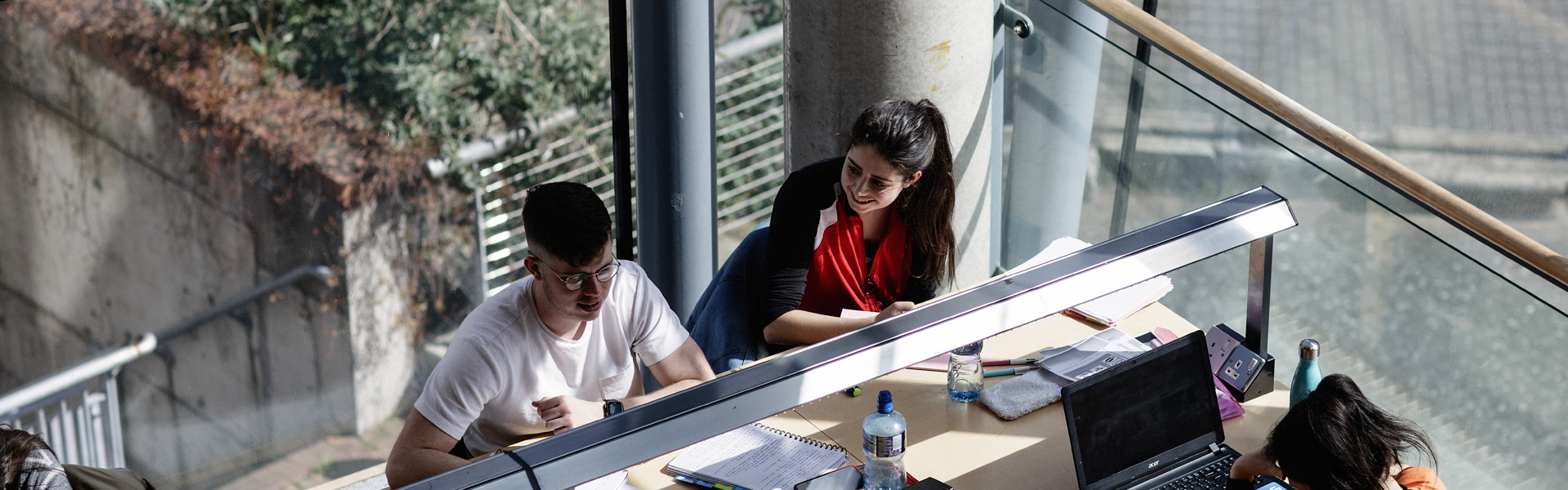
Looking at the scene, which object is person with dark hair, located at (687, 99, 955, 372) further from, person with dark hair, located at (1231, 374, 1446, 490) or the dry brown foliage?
the dry brown foliage

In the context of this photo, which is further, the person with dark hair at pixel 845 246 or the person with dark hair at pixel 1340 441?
the person with dark hair at pixel 845 246

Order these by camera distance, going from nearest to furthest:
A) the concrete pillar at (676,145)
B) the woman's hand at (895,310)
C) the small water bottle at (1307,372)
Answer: the small water bottle at (1307,372) < the woman's hand at (895,310) < the concrete pillar at (676,145)

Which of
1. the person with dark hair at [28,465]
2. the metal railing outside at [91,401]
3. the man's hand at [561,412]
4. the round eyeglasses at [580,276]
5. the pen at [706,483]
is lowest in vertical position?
the metal railing outside at [91,401]

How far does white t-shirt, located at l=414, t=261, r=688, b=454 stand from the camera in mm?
2102

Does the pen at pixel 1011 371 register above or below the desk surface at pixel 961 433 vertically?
above

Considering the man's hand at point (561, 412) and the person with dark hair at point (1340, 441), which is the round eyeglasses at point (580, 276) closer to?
the man's hand at point (561, 412)

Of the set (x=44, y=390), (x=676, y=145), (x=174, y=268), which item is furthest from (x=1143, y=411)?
(x=174, y=268)

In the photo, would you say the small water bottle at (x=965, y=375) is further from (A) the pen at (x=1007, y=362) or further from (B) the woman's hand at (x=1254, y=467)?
(B) the woman's hand at (x=1254, y=467)

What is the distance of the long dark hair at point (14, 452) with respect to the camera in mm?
1799

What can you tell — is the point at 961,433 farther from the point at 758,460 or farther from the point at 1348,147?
the point at 1348,147

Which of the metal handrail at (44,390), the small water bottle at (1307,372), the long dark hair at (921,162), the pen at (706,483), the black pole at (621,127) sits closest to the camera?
→ the pen at (706,483)

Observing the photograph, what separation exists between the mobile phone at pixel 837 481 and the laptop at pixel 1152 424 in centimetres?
38

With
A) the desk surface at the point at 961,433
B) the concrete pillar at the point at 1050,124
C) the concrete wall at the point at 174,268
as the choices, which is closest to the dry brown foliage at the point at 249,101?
the concrete wall at the point at 174,268

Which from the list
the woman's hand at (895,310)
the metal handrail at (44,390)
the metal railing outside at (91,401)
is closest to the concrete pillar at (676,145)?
the woman's hand at (895,310)
